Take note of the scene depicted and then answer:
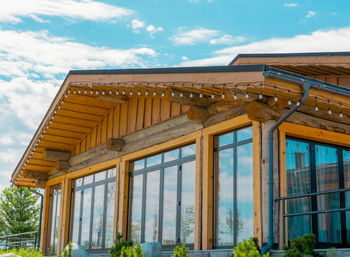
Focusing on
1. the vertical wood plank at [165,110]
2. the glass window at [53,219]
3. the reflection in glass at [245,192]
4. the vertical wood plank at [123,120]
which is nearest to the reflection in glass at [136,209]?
the vertical wood plank at [123,120]

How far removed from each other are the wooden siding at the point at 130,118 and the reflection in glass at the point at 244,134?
1584 millimetres

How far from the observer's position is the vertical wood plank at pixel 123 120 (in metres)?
11.8

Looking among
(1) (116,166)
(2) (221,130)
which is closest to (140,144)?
(1) (116,166)

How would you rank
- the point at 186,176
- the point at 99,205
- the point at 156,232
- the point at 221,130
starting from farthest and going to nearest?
the point at 99,205, the point at 156,232, the point at 186,176, the point at 221,130

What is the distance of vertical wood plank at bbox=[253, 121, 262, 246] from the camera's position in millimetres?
7430

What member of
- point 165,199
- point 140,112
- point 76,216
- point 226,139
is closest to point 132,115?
point 140,112

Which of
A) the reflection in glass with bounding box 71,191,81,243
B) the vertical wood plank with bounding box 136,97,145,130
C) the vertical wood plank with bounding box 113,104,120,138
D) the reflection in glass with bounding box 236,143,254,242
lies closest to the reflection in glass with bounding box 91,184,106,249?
the reflection in glass with bounding box 71,191,81,243

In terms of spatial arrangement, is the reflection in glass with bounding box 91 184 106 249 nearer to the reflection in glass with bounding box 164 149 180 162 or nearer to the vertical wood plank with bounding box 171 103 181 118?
the reflection in glass with bounding box 164 149 180 162

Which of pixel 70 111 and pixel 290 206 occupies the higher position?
pixel 70 111

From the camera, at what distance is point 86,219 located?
1311cm

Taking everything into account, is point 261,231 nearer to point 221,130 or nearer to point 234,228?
point 234,228

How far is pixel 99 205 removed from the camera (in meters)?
12.5

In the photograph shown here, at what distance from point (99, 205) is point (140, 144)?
2.50m

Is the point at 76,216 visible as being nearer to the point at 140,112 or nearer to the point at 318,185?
the point at 140,112
